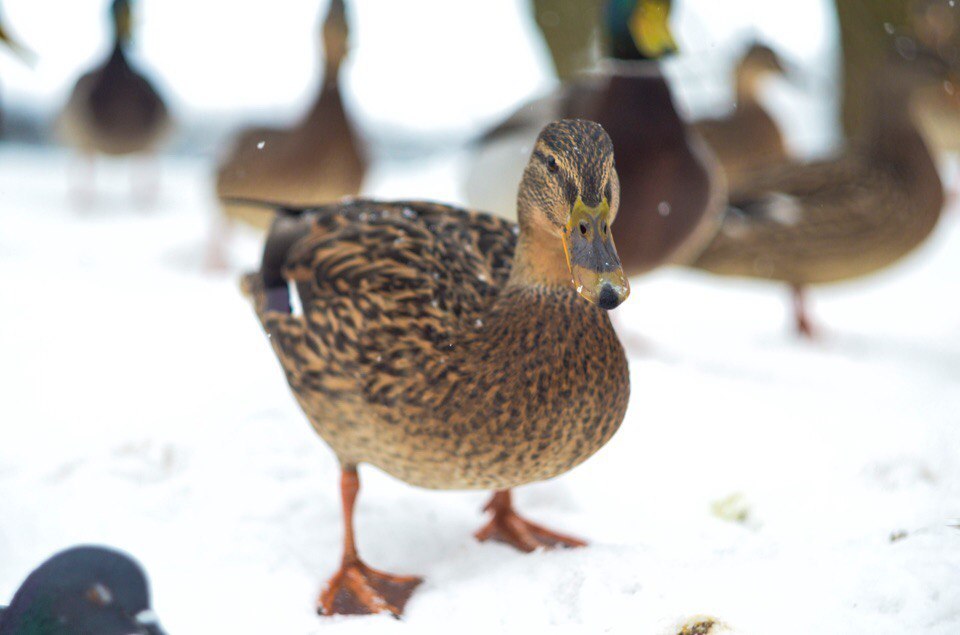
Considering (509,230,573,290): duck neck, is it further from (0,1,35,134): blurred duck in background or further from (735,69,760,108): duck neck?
(735,69,760,108): duck neck

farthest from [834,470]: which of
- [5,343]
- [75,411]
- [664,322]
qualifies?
[5,343]

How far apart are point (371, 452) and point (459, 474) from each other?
7.1 inches

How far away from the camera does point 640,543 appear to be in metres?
1.99

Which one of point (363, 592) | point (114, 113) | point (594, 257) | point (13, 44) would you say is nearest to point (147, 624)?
point (363, 592)

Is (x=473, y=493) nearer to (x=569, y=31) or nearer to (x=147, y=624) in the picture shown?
(x=147, y=624)

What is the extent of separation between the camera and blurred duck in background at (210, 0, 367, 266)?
3604 mm

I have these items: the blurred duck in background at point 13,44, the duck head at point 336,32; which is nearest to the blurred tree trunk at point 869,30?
the duck head at point 336,32

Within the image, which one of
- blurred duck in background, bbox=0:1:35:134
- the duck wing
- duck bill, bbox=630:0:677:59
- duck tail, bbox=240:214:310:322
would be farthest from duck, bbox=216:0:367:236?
blurred duck in background, bbox=0:1:35:134

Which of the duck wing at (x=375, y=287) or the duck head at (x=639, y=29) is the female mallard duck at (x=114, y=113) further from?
the duck wing at (x=375, y=287)

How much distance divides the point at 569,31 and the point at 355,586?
2.52m

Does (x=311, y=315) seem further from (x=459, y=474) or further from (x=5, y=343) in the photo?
(x=5, y=343)

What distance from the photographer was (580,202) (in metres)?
1.45

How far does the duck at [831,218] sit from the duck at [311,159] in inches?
58.2

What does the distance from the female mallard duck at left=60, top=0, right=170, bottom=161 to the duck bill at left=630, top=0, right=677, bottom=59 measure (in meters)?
3.21
